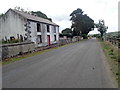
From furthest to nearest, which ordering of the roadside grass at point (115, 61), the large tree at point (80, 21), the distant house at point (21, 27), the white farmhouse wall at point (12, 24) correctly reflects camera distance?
the large tree at point (80, 21) → the white farmhouse wall at point (12, 24) → the distant house at point (21, 27) → the roadside grass at point (115, 61)

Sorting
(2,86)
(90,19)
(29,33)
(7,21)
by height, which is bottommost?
(2,86)

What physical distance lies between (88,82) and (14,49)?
9.64 m

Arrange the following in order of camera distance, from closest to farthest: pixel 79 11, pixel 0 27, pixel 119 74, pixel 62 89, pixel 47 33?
pixel 62 89 → pixel 119 74 → pixel 0 27 → pixel 47 33 → pixel 79 11

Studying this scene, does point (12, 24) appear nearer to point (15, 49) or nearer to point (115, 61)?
point (15, 49)

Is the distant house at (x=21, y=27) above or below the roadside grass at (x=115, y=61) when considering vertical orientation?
above

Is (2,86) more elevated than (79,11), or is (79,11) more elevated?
(79,11)

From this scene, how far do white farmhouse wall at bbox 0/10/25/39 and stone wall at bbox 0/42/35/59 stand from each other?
640 cm

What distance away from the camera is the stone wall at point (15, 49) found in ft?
36.6

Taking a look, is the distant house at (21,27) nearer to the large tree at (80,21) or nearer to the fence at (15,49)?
the fence at (15,49)

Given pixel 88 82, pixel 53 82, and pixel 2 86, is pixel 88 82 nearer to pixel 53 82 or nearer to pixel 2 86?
pixel 53 82

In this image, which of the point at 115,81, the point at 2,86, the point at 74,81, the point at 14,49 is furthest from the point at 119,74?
the point at 14,49

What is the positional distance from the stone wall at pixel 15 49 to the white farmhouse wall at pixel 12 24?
6401 millimetres

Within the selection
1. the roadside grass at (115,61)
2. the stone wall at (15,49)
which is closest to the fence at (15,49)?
the stone wall at (15,49)

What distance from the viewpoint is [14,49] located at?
12.5 m
